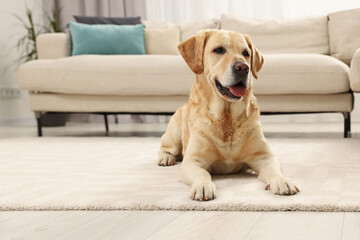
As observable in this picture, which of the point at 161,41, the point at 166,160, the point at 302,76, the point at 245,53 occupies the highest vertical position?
the point at 245,53

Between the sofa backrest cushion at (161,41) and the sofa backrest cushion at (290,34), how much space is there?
517mm

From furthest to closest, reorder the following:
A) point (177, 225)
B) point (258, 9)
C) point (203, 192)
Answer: point (258, 9) → point (203, 192) → point (177, 225)

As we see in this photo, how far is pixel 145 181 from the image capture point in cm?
166

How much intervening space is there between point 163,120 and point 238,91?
144 inches

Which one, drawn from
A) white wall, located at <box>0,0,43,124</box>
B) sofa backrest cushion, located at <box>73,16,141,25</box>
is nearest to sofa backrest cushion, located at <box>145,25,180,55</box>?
sofa backrest cushion, located at <box>73,16,141,25</box>

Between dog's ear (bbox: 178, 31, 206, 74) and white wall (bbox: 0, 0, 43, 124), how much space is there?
3.85m

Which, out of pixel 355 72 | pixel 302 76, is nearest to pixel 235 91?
pixel 355 72

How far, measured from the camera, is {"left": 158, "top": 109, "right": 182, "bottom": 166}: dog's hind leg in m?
2.06

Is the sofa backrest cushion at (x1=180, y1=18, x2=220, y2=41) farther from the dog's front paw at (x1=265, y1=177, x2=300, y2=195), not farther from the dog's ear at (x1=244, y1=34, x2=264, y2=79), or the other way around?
the dog's front paw at (x1=265, y1=177, x2=300, y2=195)

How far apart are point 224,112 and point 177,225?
2.18 ft

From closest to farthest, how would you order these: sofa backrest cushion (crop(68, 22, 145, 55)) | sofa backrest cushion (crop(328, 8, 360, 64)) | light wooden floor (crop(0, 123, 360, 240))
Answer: light wooden floor (crop(0, 123, 360, 240)) → sofa backrest cushion (crop(328, 8, 360, 64)) → sofa backrest cushion (crop(68, 22, 145, 55))

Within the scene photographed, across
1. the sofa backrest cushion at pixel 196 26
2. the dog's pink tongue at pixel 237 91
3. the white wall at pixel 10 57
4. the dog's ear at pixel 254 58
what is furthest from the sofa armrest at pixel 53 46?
the dog's pink tongue at pixel 237 91

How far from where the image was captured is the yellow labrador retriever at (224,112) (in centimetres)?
163

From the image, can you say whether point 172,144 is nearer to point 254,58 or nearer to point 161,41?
point 254,58
